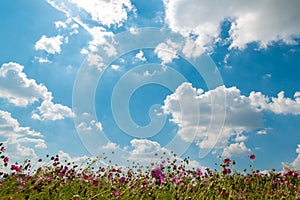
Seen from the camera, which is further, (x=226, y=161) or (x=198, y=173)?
(x=198, y=173)

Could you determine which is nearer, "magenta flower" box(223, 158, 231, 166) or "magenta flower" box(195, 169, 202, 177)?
"magenta flower" box(223, 158, 231, 166)

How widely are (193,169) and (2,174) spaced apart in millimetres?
4288

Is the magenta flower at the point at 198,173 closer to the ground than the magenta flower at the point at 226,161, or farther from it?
farther from it

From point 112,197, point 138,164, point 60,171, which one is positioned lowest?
point 112,197

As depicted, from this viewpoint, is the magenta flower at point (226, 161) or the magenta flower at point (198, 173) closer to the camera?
the magenta flower at point (226, 161)

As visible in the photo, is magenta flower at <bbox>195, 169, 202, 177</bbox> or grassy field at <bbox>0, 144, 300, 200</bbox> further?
magenta flower at <bbox>195, 169, 202, 177</bbox>

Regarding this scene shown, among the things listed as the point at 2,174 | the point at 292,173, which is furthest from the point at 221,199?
the point at 2,174

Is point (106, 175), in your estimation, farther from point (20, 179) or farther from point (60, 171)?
point (20, 179)

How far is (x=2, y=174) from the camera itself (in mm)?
6293

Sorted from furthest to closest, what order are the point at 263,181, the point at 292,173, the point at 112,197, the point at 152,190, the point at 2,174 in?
the point at 263,181 → the point at 292,173 → the point at 2,174 → the point at 152,190 → the point at 112,197

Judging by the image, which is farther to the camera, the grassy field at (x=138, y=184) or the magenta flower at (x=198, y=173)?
the magenta flower at (x=198, y=173)

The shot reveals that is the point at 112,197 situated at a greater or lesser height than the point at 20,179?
lesser

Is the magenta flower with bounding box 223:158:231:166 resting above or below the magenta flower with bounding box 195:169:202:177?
below

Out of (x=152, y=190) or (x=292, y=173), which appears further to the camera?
(x=292, y=173)
